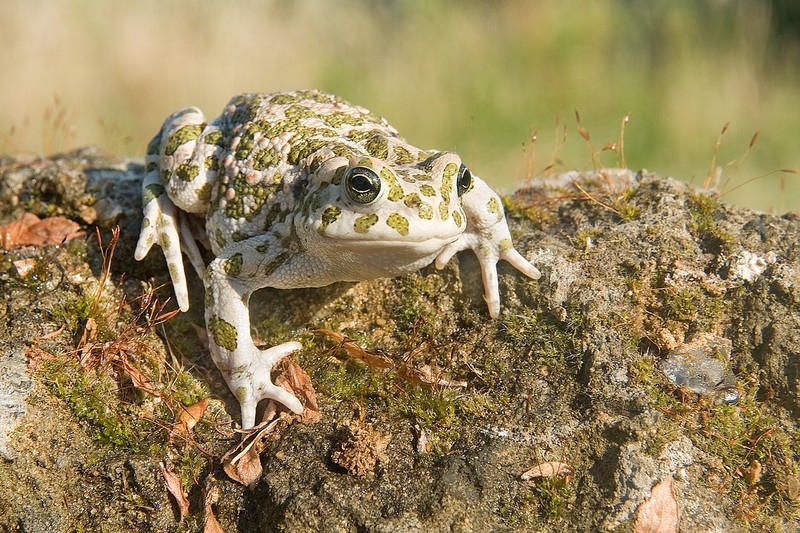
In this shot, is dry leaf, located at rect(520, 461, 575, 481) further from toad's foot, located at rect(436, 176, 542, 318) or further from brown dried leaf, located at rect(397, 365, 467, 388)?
toad's foot, located at rect(436, 176, 542, 318)

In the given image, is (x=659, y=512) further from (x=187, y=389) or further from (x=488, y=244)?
(x=187, y=389)

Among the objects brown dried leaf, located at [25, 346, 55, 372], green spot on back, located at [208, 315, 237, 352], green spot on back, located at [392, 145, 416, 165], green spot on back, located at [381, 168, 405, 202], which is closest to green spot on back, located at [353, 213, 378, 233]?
green spot on back, located at [381, 168, 405, 202]

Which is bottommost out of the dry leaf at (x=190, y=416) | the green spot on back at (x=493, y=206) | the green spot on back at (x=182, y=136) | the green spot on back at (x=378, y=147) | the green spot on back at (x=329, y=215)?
the dry leaf at (x=190, y=416)

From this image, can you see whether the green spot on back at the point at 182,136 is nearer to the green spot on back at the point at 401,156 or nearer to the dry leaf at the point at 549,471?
the green spot on back at the point at 401,156


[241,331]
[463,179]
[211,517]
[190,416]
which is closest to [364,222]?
[463,179]

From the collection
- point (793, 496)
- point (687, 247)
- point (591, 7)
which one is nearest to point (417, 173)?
point (687, 247)

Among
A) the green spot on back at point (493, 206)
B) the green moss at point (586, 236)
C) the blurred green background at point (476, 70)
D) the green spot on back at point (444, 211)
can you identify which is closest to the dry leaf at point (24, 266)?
the green spot on back at point (444, 211)
